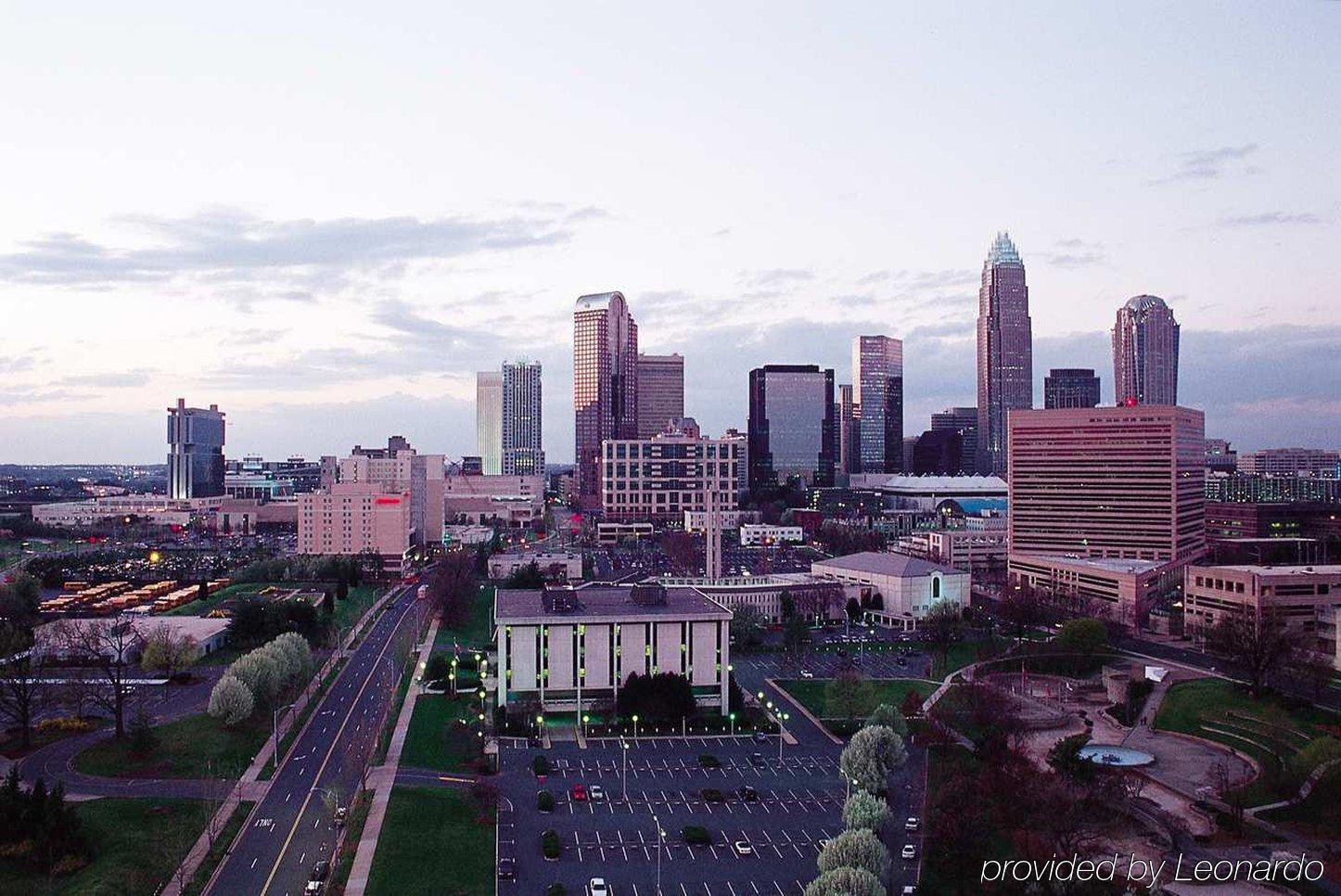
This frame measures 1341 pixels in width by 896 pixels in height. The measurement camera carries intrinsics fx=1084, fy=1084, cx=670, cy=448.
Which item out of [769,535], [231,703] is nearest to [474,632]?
[231,703]

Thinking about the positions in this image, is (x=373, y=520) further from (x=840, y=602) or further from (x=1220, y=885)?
(x=1220, y=885)

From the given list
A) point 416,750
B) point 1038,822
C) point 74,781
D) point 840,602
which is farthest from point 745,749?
point 840,602

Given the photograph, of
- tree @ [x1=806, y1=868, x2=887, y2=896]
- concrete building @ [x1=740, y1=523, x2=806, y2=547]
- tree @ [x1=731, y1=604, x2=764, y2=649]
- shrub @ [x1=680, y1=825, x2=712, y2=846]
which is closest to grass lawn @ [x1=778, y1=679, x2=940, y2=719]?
tree @ [x1=731, y1=604, x2=764, y2=649]

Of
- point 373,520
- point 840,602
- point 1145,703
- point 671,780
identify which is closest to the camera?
point 671,780

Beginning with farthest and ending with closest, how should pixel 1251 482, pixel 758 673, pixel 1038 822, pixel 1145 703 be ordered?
1. pixel 1251 482
2. pixel 758 673
3. pixel 1145 703
4. pixel 1038 822

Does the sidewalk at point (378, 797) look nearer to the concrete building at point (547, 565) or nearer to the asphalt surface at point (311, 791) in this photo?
the asphalt surface at point (311, 791)

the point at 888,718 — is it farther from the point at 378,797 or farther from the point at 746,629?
the point at 746,629
